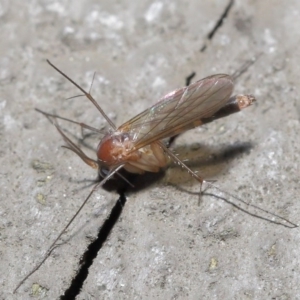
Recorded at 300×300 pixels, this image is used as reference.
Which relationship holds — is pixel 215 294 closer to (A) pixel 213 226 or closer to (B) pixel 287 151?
(A) pixel 213 226

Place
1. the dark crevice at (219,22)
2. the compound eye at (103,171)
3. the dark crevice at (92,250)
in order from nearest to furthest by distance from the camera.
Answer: the dark crevice at (92,250) < the compound eye at (103,171) < the dark crevice at (219,22)

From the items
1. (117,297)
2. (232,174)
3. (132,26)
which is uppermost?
(132,26)

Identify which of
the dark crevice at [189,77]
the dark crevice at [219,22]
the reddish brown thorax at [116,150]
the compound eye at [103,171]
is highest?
the dark crevice at [219,22]

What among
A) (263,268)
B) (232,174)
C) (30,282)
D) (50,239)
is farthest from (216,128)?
(30,282)

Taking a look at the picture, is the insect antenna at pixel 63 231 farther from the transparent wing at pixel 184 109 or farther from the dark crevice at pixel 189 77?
the dark crevice at pixel 189 77

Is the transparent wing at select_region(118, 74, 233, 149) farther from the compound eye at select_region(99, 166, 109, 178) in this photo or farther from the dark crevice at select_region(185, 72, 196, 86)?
the dark crevice at select_region(185, 72, 196, 86)

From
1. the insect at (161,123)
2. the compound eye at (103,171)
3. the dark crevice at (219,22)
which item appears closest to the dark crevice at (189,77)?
the dark crevice at (219,22)

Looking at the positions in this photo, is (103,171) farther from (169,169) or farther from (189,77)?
(189,77)

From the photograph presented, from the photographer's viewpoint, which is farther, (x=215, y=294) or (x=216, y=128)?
(x=216, y=128)
